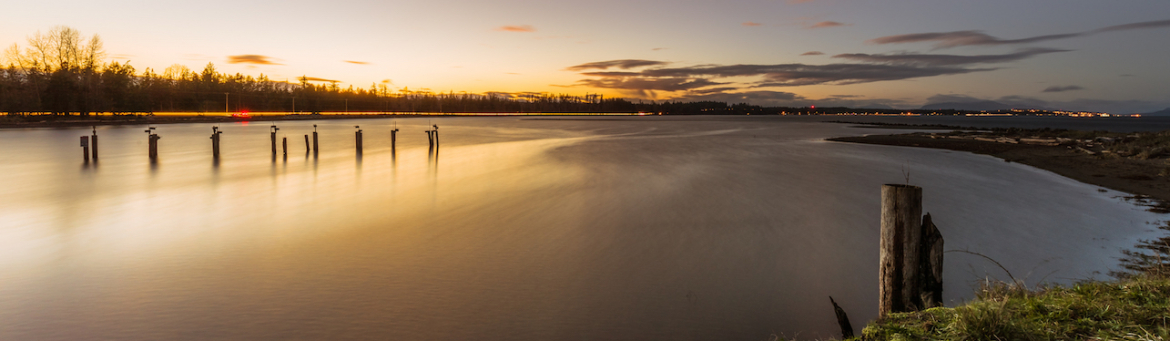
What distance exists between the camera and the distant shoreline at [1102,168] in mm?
11859

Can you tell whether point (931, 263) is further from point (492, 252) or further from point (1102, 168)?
point (1102, 168)

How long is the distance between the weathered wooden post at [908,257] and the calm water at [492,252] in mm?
771

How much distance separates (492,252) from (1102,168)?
760 inches

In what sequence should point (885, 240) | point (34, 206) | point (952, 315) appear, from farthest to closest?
point (34, 206)
point (885, 240)
point (952, 315)

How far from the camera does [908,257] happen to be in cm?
430

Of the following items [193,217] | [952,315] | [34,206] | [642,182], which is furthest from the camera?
[642,182]

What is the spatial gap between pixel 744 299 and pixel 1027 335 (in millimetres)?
2805

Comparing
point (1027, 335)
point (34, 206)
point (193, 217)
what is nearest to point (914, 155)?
point (1027, 335)

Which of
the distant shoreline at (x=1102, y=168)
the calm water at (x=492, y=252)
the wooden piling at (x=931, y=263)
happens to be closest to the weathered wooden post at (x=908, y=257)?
the wooden piling at (x=931, y=263)

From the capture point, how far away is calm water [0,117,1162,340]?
16.7ft

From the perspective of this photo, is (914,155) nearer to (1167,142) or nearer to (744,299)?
(1167,142)

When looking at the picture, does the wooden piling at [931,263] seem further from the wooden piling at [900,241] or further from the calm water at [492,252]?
the calm water at [492,252]

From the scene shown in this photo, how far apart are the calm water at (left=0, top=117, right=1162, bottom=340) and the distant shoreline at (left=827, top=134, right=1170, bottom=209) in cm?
80

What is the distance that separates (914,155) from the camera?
24.3 m
